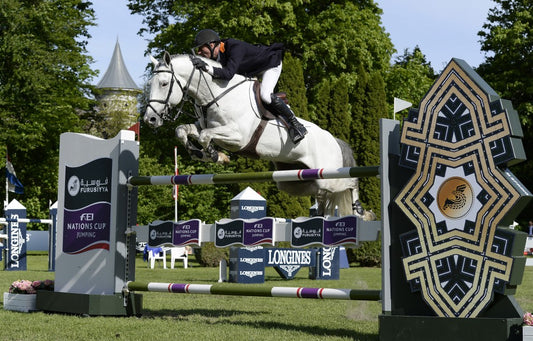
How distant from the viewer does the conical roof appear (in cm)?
6369

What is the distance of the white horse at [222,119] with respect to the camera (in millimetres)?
6227

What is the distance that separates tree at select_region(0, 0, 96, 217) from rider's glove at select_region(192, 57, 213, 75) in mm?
19895

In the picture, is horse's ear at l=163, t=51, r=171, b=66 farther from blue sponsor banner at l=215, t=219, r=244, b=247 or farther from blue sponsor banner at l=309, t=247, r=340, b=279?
blue sponsor banner at l=309, t=247, r=340, b=279

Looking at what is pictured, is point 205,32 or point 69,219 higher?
point 205,32

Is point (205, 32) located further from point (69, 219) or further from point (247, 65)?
point (69, 219)

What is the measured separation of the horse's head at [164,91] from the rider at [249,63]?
9.4 inches

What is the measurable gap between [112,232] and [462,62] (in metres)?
3.32

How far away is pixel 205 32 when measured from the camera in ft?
22.0

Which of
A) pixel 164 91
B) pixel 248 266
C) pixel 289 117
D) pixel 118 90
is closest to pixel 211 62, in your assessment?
pixel 164 91

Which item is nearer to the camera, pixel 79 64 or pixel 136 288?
pixel 136 288

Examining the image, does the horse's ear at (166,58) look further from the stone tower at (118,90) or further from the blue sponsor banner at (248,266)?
the stone tower at (118,90)

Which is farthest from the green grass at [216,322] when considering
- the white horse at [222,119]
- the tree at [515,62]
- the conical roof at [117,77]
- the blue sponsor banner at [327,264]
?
the conical roof at [117,77]

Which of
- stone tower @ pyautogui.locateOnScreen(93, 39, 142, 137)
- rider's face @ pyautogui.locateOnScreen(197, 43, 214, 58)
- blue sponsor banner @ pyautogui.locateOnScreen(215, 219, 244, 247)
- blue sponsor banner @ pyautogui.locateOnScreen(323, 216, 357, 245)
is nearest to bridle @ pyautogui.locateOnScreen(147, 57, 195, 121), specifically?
rider's face @ pyautogui.locateOnScreen(197, 43, 214, 58)

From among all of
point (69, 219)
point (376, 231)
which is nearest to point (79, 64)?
point (69, 219)
